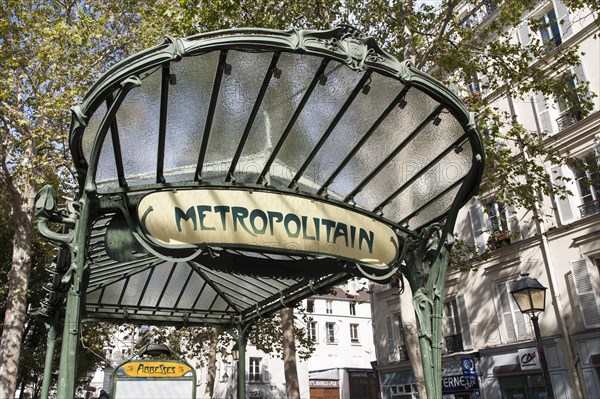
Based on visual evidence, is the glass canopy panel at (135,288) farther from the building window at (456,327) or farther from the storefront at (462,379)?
the building window at (456,327)

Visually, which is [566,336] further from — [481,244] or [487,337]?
[481,244]

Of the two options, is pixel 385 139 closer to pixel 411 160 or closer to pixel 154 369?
pixel 411 160

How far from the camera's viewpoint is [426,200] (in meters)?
5.17

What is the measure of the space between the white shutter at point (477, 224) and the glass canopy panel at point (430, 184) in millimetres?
15138

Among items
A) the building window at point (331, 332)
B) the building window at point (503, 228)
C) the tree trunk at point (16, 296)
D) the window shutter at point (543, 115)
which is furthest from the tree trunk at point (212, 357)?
the building window at point (331, 332)

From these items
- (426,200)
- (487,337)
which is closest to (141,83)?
(426,200)

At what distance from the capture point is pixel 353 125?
14.5ft

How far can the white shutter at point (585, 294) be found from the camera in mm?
15055

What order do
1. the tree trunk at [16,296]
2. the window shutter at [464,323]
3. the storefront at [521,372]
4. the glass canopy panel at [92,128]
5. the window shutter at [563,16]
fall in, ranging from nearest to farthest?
the glass canopy panel at [92,128], the tree trunk at [16,296], the storefront at [521,372], the window shutter at [563,16], the window shutter at [464,323]

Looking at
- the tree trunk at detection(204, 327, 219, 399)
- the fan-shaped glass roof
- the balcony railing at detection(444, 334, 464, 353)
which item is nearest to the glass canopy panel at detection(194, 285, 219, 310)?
the fan-shaped glass roof

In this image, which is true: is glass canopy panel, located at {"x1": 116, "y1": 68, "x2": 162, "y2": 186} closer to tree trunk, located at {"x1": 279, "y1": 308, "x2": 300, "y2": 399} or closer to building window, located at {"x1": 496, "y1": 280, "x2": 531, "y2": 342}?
tree trunk, located at {"x1": 279, "y1": 308, "x2": 300, "y2": 399}

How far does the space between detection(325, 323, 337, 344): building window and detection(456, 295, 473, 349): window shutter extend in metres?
20.9

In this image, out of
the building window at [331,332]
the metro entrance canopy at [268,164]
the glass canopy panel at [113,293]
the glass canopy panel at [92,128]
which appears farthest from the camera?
the building window at [331,332]

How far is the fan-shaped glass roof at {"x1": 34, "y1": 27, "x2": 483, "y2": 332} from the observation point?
3627 millimetres
